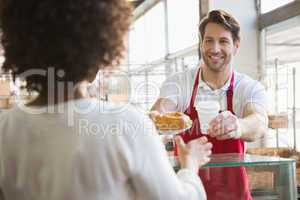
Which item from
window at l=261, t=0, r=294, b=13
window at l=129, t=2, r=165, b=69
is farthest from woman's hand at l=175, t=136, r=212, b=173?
window at l=129, t=2, r=165, b=69

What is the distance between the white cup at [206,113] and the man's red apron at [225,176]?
0.10 metres

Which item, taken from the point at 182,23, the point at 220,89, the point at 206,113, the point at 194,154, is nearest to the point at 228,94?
the point at 220,89

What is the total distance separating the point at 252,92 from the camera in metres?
1.78

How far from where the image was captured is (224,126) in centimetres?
142

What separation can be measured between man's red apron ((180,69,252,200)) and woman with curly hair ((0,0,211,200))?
0.50 metres

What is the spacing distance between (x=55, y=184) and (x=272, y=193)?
2.68 ft

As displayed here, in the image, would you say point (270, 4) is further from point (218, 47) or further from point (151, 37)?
point (151, 37)

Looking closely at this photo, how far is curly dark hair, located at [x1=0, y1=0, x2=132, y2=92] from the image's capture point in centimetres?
77

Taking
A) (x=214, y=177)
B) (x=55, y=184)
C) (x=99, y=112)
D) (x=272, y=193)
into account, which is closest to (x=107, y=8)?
(x=99, y=112)

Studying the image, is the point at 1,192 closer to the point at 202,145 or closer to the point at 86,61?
the point at 86,61

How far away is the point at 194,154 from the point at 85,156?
0.23 metres

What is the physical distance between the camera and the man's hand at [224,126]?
55.7 inches

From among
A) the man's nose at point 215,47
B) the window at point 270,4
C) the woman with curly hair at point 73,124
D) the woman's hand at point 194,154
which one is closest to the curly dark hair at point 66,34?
the woman with curly hair at point 73,124

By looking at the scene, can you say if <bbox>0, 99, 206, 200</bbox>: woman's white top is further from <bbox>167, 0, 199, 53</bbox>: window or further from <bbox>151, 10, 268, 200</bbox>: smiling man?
<bbox>167, 0, 199, 53</bbox>: window
